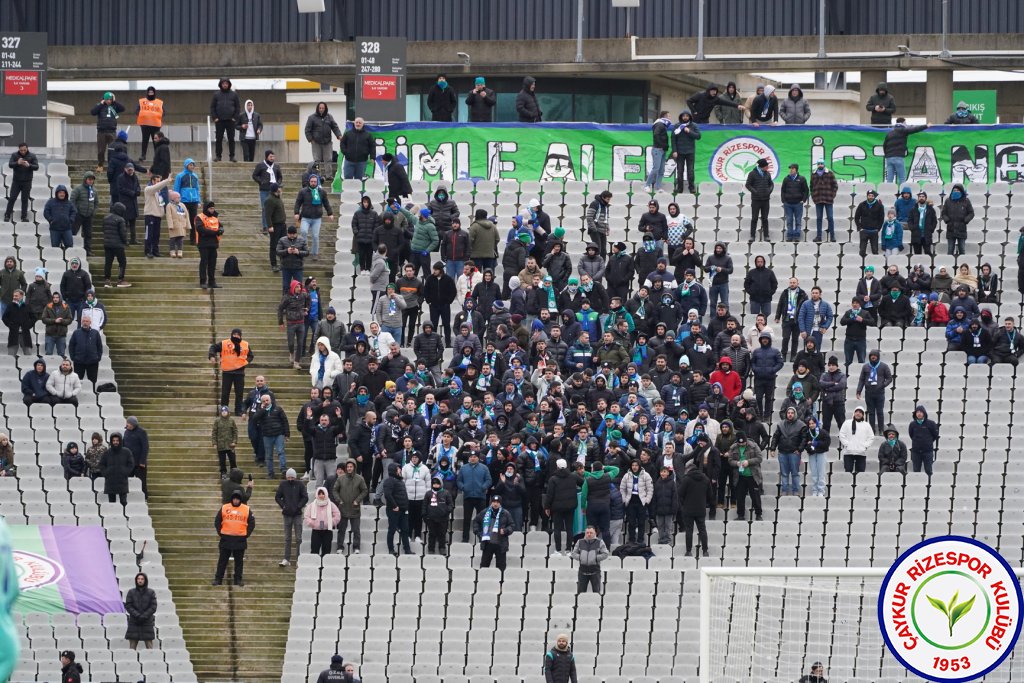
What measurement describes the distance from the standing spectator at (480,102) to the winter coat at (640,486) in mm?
10142

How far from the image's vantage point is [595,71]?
38.2 metres

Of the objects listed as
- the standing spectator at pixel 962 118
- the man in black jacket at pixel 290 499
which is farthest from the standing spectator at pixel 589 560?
the standing spectator at pixel 962 118

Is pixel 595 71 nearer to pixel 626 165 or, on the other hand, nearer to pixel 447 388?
pixel 626 165

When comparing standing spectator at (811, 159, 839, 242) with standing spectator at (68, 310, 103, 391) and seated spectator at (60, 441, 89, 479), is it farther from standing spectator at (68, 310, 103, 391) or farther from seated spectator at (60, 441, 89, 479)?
seated spectator at (60, 441, 89, 479)

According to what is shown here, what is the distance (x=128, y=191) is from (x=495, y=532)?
10.3 metres

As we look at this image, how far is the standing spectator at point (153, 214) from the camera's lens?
3369cm

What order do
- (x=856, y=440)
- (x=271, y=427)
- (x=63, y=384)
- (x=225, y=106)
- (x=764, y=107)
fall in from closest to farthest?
(x=856, y=440)
(x=271, y=427)
(x=63, y=384)
(x=764, y=107)
(x=225, y=106)

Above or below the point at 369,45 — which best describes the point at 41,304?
below

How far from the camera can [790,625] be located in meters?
21.2

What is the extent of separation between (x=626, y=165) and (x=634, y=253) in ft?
9.72

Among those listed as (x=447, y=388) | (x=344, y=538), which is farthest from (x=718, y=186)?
(x=344, y=538)

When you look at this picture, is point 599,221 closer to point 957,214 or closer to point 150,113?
point 957,214

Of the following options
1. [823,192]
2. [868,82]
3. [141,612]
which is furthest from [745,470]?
[868,82]

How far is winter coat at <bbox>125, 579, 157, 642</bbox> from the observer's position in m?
25.7
